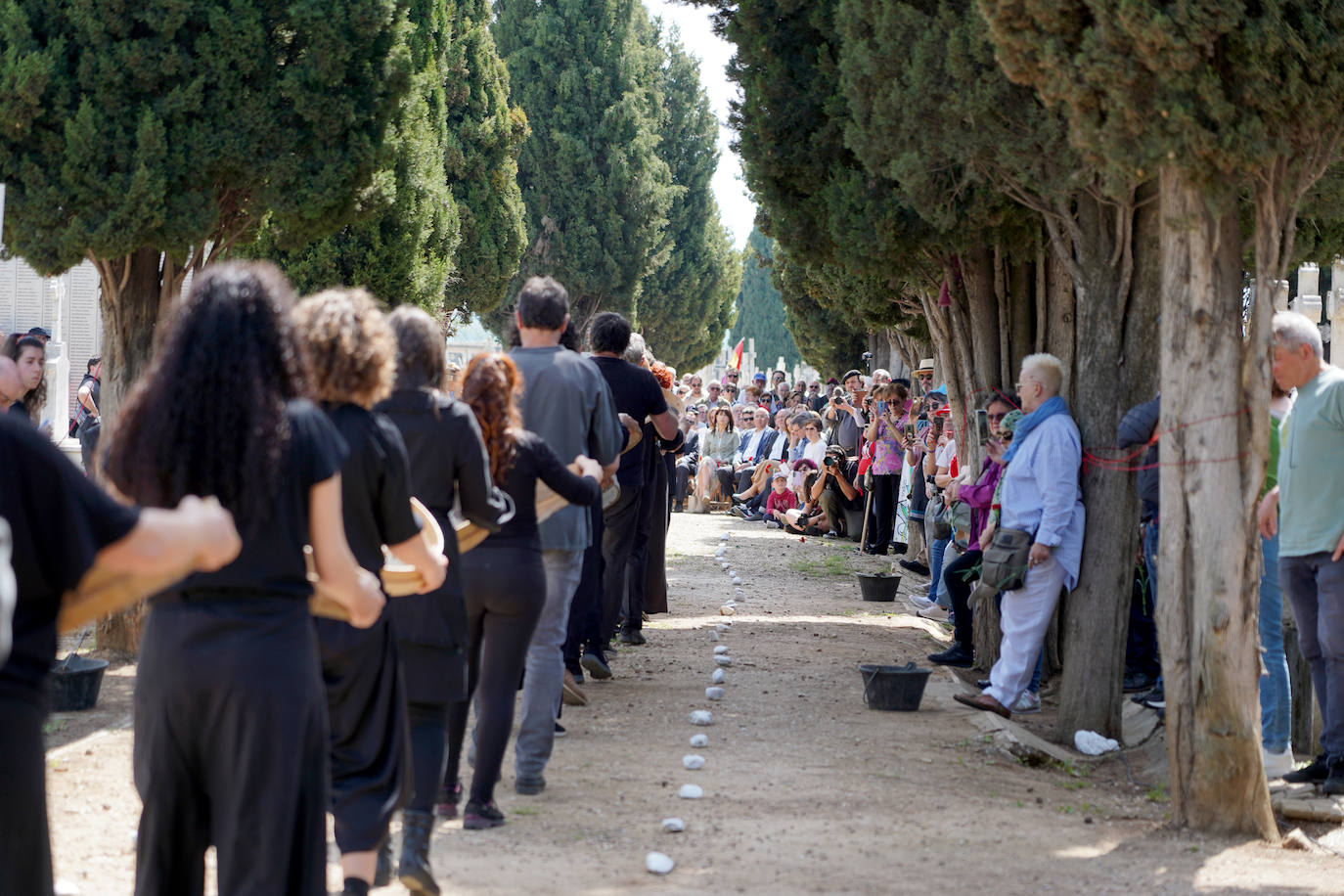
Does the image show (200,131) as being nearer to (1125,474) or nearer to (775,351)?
(1125,474)

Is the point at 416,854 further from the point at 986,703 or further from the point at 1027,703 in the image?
the point at 1027,703

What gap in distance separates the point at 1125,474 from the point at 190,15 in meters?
6.29

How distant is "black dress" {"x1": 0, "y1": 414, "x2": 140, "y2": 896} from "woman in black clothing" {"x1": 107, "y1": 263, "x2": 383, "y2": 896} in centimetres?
40

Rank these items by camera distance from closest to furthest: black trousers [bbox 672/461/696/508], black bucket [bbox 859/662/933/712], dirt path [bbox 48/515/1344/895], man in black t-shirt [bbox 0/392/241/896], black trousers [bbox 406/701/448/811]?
1. man in black t-shirt [bbox 0/392/241/896]
2. black trousers [bbox 406/701/448/811]
3. dirt path [bbox 48/515/1344/895]
4. black bucket [bbox 859/662/933/712]
5. black trousers [bbox 672/461/696/508]

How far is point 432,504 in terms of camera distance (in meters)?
4.97

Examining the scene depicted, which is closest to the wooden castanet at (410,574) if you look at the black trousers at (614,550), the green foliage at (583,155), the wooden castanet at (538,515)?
the wooden castanet at (538,515)

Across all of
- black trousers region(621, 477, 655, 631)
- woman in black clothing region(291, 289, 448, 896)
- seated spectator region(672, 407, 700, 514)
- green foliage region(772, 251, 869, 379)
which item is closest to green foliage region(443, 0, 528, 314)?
seated spectator region(672, 407, 700, 514)

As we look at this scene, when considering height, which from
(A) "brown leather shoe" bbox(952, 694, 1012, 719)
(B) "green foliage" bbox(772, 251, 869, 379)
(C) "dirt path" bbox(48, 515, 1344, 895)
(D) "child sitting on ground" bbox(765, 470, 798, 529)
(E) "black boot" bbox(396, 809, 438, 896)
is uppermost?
(B) "green foliage" bbox(772, 251, 869, 379)

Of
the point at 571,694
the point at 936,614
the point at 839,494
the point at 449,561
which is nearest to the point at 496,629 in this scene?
the point at 449,561

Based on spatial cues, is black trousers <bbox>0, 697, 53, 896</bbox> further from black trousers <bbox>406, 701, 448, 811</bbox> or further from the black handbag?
the black handbag

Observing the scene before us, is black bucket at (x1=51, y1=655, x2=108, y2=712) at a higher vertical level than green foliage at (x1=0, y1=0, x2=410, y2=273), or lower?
lower

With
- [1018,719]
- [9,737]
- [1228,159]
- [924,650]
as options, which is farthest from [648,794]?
[924,650]

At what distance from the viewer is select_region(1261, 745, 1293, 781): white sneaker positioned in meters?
7.20

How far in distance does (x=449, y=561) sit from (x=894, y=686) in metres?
4.30
